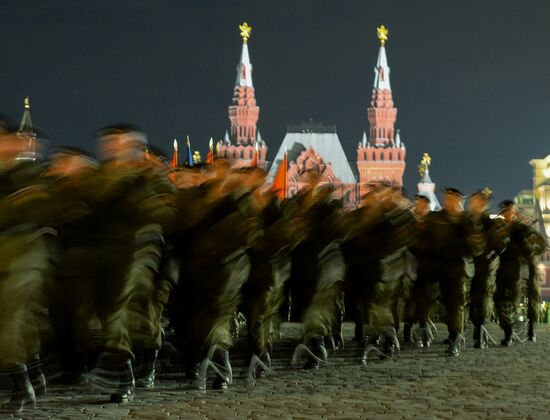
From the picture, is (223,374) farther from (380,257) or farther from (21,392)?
(380,257)

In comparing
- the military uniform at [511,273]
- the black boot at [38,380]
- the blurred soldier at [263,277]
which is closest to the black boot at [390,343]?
the blurred soldier at [263,277]

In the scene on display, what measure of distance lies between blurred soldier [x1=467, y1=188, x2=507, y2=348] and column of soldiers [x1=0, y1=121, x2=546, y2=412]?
0.14ft

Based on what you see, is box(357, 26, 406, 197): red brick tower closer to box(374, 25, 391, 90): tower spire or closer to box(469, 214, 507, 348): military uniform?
box(374, 25, 391, 90): tower spire

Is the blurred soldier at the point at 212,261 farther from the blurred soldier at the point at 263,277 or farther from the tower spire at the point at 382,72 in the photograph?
the tower spire at the point at 382,72

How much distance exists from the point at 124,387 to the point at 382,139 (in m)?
124

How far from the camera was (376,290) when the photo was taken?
1324cm

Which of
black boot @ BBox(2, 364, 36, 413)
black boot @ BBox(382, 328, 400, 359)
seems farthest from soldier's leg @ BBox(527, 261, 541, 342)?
black boot @ BBox(2, 364, 36, 413)

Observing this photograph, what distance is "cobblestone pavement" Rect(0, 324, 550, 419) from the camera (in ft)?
27.6

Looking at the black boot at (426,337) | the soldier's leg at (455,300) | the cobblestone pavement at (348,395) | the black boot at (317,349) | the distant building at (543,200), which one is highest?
the distant building at (543,200)

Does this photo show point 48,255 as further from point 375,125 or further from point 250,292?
point 375,125

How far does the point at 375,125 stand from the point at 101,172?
125648mm

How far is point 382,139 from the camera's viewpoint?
5212 inches

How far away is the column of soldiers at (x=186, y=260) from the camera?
7.50 meters

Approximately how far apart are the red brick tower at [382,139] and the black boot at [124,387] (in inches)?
4577
